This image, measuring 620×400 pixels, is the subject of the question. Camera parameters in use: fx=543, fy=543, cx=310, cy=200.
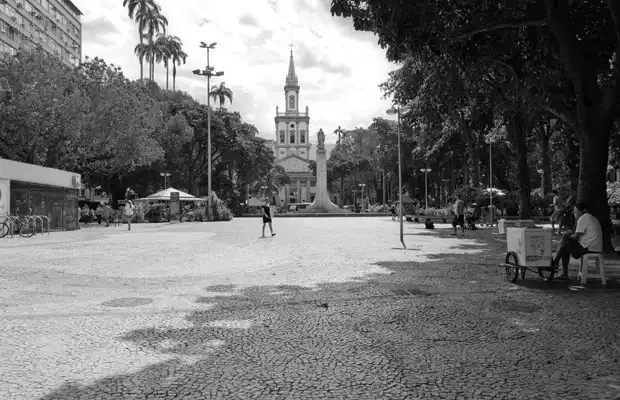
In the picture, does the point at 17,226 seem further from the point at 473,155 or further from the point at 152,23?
the point at 152,23

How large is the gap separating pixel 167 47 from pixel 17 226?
46.7 metres

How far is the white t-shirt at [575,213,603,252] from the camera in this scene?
30.3 ft

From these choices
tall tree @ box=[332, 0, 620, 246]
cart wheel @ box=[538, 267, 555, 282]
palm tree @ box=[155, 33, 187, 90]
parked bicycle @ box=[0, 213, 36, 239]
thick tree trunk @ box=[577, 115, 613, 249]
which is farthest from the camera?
palm tree @ box=[155, 33, 187, 90]

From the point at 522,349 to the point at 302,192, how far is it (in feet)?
436

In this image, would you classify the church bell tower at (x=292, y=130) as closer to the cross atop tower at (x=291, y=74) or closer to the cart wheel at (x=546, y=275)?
the cross atop tower at (x=291, y=74)

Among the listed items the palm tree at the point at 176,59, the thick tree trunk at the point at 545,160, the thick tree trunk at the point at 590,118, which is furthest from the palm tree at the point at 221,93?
the thick tree trunk at the point at 590,118

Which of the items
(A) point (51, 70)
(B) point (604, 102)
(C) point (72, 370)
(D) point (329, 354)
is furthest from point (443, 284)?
(A) point (51, 70)

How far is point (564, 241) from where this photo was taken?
9391 mm

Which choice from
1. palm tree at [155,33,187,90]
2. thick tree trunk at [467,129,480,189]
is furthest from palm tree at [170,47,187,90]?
thick tree trunk at [467,129,480,189]

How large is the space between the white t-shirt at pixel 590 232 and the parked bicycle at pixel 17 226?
2176cm

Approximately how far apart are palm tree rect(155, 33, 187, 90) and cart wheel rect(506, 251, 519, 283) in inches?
2369

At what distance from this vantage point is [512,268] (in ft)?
32.1

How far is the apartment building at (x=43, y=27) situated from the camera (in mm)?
52312

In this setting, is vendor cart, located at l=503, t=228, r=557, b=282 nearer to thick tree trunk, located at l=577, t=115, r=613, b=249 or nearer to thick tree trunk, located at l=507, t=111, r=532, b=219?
thick tree trunk, located at l=577, t=115, r=613, b=249
